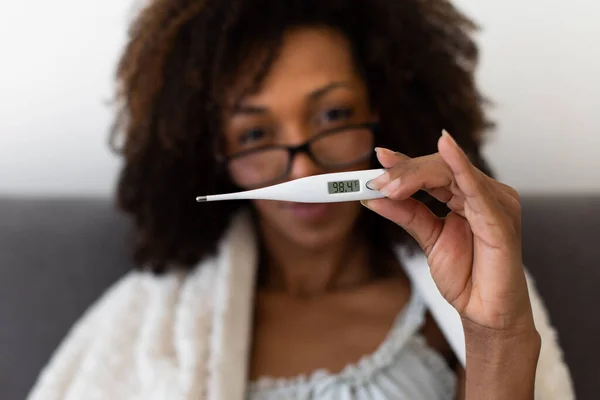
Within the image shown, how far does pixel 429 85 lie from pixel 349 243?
30 cm

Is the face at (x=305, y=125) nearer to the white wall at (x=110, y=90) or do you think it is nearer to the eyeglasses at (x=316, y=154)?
the eyeglasses at (x=316, y=154)

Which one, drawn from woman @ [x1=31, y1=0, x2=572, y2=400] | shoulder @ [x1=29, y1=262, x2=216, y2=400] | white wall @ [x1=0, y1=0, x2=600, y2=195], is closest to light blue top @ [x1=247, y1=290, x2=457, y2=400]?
woman @ [x1=31, y1=0, x2=572, y2=400]

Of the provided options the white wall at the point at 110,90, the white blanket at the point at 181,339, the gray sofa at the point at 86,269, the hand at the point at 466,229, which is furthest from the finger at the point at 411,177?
the white wall at the point at 110,90

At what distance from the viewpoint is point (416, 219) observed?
0.64 m

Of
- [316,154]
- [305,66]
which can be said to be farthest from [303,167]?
[305,66]

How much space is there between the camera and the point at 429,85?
40.0 inches

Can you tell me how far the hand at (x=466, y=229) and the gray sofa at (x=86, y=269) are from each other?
1.54 ft

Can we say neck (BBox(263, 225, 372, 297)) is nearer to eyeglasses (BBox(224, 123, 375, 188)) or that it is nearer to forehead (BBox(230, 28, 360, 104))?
eyeglasses (BBox(224, 123, 375, 188))

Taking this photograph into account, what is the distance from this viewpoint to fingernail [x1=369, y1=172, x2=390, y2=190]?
57 centimetres

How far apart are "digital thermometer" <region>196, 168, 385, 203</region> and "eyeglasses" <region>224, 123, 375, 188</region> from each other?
258 millimetres

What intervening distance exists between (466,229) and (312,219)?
31 centimetres

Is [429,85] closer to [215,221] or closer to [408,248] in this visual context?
[408,248]

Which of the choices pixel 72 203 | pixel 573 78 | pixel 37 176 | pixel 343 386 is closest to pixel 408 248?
pixel 343 386

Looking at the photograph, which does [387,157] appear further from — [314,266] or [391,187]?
[314,266]
